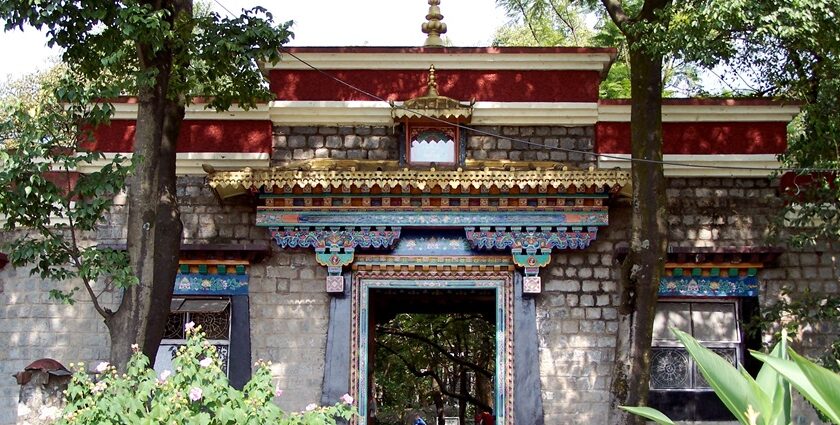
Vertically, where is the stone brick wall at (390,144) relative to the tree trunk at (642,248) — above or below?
above

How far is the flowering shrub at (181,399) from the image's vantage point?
6414mm

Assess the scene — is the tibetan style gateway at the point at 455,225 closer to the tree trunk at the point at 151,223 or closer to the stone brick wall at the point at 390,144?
the stone brick wall at the point at 390,144

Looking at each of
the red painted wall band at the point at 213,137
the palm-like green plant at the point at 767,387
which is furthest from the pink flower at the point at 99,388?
the red painted wall band at the point at 213,137

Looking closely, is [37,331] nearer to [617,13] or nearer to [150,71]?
[150,71]

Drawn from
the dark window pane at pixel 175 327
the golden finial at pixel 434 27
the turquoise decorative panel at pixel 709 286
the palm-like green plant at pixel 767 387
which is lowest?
the palm-like green plant at pixel 767 387

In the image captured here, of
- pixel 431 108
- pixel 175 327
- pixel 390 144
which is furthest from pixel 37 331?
pixel 431 108

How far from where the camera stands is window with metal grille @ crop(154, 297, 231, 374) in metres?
11.2

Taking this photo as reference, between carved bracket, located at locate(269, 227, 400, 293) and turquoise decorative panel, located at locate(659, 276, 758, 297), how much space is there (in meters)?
3.02

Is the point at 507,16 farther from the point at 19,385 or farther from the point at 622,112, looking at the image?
the point at 19,385

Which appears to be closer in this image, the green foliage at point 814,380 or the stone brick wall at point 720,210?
the green foliage at point 814,380

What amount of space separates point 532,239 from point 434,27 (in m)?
3.13

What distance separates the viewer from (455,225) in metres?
11.1

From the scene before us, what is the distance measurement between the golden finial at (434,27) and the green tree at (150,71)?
118 inches

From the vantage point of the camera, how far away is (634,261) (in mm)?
10164
